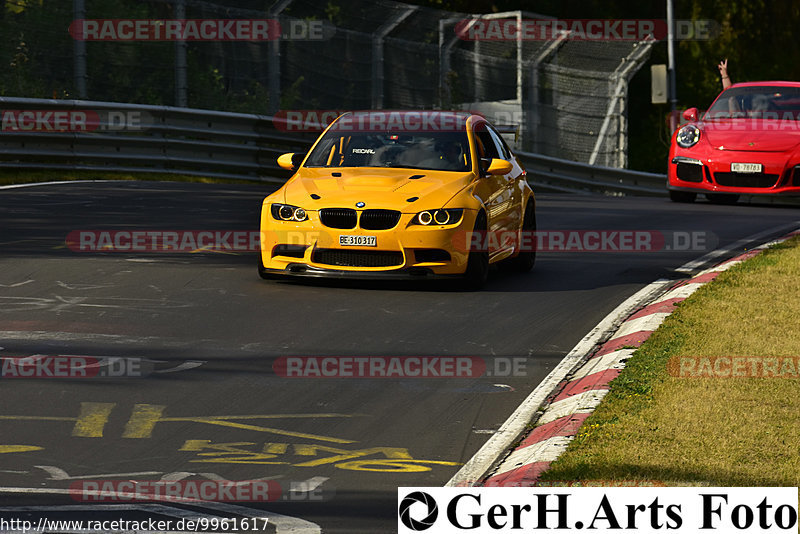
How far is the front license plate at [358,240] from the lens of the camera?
11.1 m

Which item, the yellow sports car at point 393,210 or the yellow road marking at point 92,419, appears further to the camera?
the yellow sports car at point 393,210

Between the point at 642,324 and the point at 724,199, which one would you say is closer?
the point at 642,324

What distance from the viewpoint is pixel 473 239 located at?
11.4m

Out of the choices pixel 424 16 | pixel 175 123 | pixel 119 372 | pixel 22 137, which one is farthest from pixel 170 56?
pixel 119 372

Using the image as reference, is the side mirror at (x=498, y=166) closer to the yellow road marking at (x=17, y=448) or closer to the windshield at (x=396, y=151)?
the windshield at (x=396, y=151)

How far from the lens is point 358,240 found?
11133mm

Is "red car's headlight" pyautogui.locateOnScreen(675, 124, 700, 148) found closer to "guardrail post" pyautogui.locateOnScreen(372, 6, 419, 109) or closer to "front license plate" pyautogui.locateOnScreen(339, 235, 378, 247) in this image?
"guardrail post" pyautogui.locateOnScreen(372, 6, 419, 109)

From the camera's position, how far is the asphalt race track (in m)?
6.20

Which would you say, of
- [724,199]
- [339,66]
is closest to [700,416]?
[724,199]

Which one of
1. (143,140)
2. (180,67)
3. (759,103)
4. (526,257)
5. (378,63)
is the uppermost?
(378,63)

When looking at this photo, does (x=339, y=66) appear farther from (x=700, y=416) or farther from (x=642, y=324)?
(x=700, y=416)

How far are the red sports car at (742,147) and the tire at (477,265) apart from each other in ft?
28.5

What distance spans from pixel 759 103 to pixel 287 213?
11.3m

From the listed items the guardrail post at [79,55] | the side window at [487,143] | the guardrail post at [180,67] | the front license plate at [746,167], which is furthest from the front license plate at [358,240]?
the guardrail post at [180,67]
